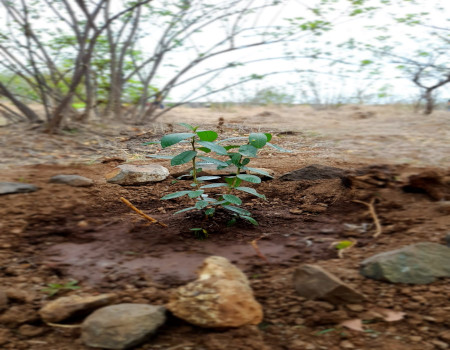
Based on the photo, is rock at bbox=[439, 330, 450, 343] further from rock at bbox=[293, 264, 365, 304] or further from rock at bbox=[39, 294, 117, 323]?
rock at bbox=[39, 294, 117, 323]

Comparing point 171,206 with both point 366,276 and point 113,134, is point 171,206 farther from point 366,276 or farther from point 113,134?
point 113,134

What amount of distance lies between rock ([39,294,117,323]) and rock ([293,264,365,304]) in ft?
1.99

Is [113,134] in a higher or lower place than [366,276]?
higher

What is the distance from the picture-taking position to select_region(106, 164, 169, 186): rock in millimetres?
2676

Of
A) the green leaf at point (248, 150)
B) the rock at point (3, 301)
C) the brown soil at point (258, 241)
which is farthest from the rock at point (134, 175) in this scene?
the rock at point (3, 301)

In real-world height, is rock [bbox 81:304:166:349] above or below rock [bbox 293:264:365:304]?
below

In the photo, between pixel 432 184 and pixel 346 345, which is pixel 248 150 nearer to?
pixel 346 345

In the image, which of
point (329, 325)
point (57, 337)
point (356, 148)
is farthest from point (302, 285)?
point (356, 148)

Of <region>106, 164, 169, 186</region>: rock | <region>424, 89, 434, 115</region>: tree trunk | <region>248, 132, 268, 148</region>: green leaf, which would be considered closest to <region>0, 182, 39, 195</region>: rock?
<region>106, 164, 169, 186</region>: rock

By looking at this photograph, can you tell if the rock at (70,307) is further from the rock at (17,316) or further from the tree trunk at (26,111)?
the tree trunk at (26,111)

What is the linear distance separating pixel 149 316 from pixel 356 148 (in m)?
2.64

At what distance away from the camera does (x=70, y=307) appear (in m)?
1.26

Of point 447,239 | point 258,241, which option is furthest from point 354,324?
point 258,241

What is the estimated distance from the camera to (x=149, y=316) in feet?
3.91
